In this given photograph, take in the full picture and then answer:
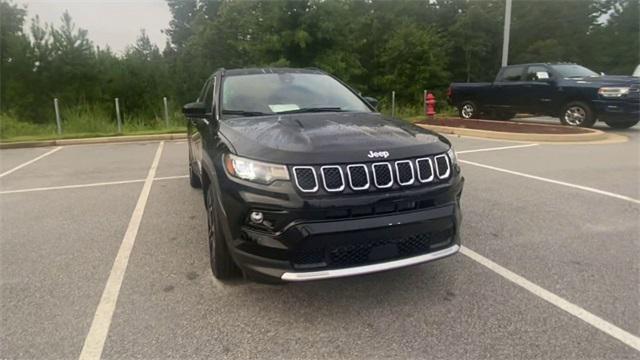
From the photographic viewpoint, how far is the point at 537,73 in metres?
12.7

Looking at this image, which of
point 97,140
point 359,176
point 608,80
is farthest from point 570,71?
point 97,140

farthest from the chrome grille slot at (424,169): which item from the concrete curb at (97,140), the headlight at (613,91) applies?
the concrete curb at (97,140)

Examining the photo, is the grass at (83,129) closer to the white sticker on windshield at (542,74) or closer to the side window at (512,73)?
the side window at (512,73)

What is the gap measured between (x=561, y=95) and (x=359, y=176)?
11286mm

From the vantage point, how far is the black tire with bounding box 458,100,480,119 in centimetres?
1498

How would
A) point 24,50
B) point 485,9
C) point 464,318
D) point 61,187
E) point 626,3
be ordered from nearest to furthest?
point 464,318 → point 61,187 → point 24,50 → point 485,9 → point 626,3

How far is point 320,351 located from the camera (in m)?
2.65

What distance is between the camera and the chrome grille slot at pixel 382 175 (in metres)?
2.80

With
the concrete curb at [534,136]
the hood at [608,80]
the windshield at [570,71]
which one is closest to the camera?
the concrete curb at [534,136]

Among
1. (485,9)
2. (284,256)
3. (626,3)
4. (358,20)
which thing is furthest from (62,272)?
(626,3)

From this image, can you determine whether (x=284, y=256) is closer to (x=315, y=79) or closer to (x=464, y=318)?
(x=464, y=318)

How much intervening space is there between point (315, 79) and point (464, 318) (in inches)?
107

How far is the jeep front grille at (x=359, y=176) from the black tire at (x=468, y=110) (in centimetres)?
1296

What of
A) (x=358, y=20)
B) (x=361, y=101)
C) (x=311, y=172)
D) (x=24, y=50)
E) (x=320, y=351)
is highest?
(x=358, y=20)
